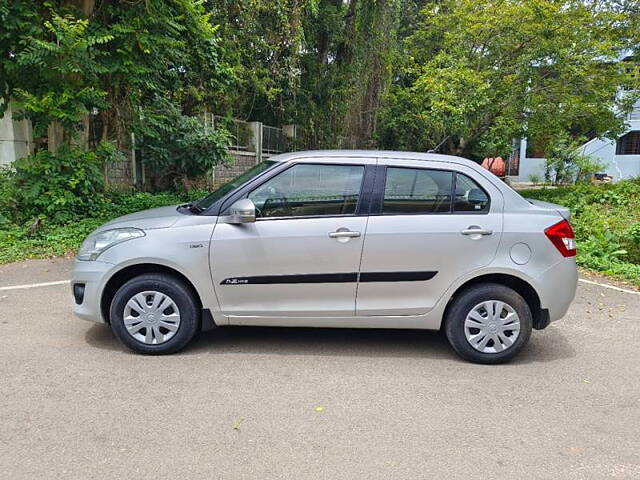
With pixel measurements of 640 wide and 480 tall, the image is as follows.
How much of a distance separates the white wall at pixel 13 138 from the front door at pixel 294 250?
26.2 feet

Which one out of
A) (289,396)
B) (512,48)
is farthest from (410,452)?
(512,48)

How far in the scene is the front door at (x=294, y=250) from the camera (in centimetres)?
388

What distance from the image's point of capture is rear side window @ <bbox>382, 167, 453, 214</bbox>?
13.1ft

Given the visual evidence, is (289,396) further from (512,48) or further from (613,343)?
(512,48)

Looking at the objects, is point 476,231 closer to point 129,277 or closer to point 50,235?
point 129,277

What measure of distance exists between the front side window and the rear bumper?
168 centimetres

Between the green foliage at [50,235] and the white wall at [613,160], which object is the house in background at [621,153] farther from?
the green foliage at [50,235]

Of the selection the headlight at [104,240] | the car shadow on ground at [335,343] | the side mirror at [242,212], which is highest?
the side mirror at [242,212]

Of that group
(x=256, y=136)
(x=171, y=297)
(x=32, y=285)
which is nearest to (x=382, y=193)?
(x=171, y=297)

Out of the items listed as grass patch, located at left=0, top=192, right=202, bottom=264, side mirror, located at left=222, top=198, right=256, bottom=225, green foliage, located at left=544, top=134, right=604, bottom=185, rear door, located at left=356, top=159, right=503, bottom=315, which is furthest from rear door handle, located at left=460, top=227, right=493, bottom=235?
green foliage, located at left=544, top=134, right=604, bottom=185

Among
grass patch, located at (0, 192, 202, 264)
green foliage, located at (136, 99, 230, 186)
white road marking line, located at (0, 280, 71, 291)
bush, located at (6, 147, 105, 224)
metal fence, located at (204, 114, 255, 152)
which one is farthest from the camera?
metal fence, located at (204, 114, 255, 152)

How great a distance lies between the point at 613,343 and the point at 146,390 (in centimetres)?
423

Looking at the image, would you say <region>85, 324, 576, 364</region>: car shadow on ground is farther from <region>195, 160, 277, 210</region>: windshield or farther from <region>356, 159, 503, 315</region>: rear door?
<region>195, 160, 277, 210</region>: windshield

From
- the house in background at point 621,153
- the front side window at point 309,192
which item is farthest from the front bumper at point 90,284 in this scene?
the house in background at point 621,153
